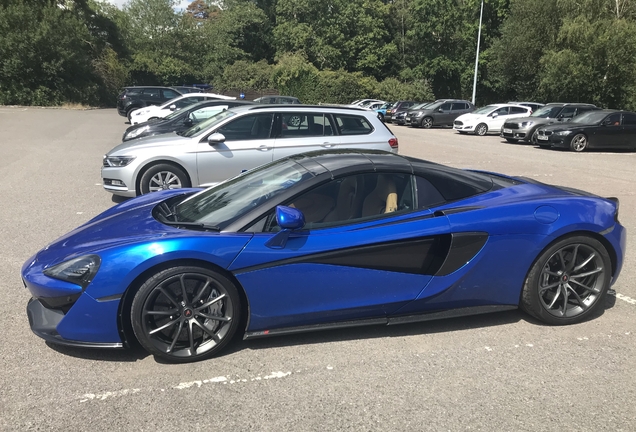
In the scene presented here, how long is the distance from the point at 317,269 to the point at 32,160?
1101 cm

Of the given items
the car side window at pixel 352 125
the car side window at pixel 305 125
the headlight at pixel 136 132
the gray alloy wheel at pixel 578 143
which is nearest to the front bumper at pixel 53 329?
the car side window at pixel 305 125

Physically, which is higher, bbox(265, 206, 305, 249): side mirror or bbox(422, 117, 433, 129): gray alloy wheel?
bbox(265, 206, 305, 249): side mirror

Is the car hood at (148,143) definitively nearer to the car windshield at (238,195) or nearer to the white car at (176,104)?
the car windshield at (238,195)

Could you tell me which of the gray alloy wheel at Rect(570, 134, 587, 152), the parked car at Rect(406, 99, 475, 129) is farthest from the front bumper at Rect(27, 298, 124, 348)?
the parked car at Rect(406, 99, 475, 129)

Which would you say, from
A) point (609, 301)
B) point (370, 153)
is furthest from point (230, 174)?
point (609, 301)

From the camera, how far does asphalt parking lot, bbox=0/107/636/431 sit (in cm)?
281

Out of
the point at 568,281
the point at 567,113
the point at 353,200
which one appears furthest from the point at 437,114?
the point at 353,200

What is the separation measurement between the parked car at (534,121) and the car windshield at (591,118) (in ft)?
5.13

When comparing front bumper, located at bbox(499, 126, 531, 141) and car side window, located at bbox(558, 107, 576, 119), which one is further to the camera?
car side window, located at bbox(558, 107, 576, 119)

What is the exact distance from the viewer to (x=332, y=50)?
52281 mm

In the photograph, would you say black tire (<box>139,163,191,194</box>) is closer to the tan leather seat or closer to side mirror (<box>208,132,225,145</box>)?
side mirror (<box>208,132,225,145</box>)

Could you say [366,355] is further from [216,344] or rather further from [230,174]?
[230,174]

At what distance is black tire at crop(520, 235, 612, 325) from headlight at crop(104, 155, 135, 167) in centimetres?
592

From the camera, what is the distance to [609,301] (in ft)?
14.7
